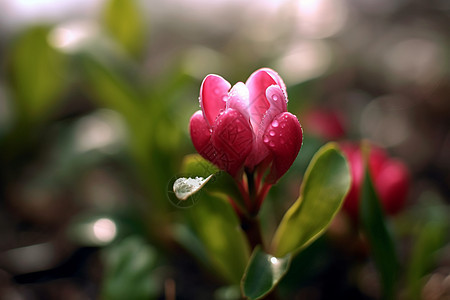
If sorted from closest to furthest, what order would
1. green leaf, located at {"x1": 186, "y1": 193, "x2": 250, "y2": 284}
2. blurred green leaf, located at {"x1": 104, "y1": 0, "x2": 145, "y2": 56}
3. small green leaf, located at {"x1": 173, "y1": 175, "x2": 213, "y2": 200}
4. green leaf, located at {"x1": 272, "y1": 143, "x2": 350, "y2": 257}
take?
1. small green leaf, located at {"x1": 173, "y1": 175, "x2": 213, "y2": 200}
2. green leaf, located at {"x1": 272, "y1": 143, "x2": 350, "y2": 257}
3. green leaf, located at {"x1": 186, "y1": 193, "x2": 250, "y2": 284}
4. blurred green leaf, located at {"x1": 104, "y1": 0, "x2": 145, "y2": 56}

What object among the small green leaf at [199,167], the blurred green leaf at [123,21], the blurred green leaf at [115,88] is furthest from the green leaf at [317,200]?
the blurred green leaf at [123,21]

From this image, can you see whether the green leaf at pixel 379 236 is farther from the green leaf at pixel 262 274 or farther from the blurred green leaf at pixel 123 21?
the blurred green leaf at pixel 123 21

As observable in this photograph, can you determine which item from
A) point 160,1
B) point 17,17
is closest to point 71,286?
point 17,17

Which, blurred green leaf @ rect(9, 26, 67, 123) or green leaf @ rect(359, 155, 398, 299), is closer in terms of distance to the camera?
green leaf @ rect(359, 155, 398, 299)

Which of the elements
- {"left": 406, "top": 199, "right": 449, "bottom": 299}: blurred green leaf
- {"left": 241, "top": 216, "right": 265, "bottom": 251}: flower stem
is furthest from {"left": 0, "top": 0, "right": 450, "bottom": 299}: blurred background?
{"left": 241, "top": 216, "right": 265, "bottom": 251}: flower stem

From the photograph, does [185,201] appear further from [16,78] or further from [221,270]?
[16,78]

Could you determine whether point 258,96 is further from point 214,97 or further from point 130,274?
point 130,274

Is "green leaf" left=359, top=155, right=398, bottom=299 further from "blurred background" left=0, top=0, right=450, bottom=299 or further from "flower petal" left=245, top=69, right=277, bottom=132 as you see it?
"flower petal" left=245, top=69, right=277, bottom=132

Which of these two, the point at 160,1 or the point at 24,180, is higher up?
the point at 160,1
